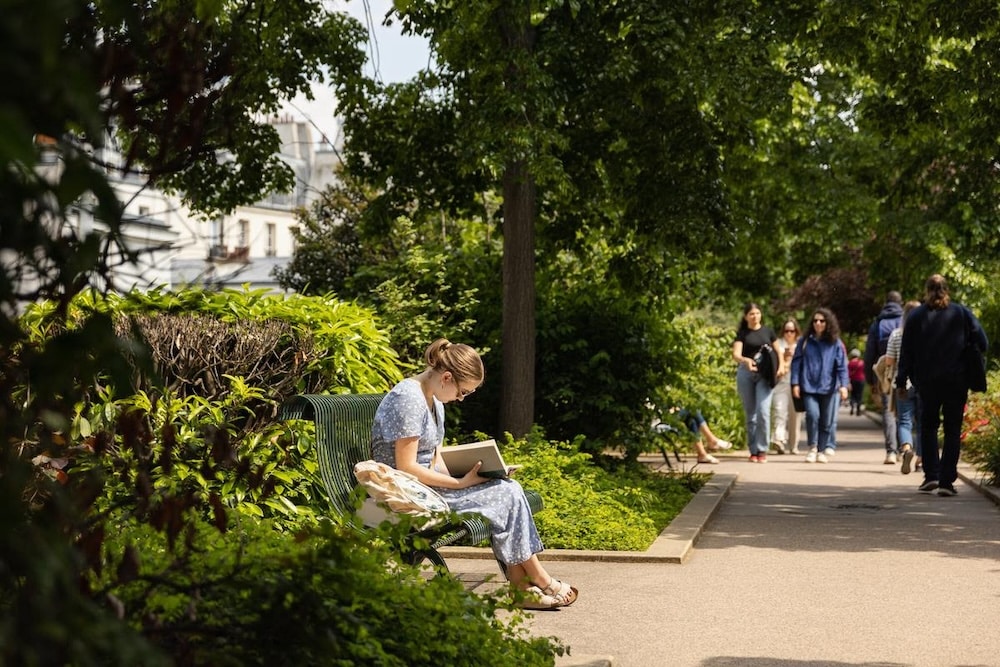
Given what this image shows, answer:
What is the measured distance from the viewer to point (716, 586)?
8227 millimetres

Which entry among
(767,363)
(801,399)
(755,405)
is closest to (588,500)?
(767,363)

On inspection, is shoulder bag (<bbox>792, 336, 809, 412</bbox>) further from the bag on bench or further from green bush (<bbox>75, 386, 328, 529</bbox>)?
the bag on bench

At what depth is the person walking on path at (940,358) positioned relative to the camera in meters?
13.4

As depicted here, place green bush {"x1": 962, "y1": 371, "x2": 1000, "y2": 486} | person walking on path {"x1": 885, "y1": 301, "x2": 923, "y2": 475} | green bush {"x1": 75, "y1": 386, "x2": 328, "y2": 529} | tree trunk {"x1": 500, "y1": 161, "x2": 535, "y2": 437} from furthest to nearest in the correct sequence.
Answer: person walking on path {"x1": 885, "y1": 301, "x2": 923, "y2": 475}
green bush {"x1": 962, "y1": 371, "x2": 1000, "y2": 486}
tree trunk {"x1": 500, "y1": 161, "x2": 535, "y2": 437}
green bush {"x1": 75, "y1": 386, "x2": 328, "y2": 529}

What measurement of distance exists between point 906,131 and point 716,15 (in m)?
2.06

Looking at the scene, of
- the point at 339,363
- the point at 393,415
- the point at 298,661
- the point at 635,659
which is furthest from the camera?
the point at 339,363

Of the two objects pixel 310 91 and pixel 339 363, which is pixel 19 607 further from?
pixel 310 91

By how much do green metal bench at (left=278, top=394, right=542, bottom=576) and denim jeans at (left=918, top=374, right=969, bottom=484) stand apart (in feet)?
21.6

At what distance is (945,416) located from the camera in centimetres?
1352

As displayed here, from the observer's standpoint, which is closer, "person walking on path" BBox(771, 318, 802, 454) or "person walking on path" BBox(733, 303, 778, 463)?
"person walking on path" BBox(733, 303, 778, 463)

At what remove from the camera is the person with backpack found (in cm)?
1870

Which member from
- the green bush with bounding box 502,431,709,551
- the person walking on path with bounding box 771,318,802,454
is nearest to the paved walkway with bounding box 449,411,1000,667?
the green bush with bounding box 502,431,709,551

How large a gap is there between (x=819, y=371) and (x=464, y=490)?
12207mm

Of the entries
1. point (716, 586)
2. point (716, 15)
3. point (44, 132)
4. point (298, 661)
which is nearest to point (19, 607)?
point (44, 132)
